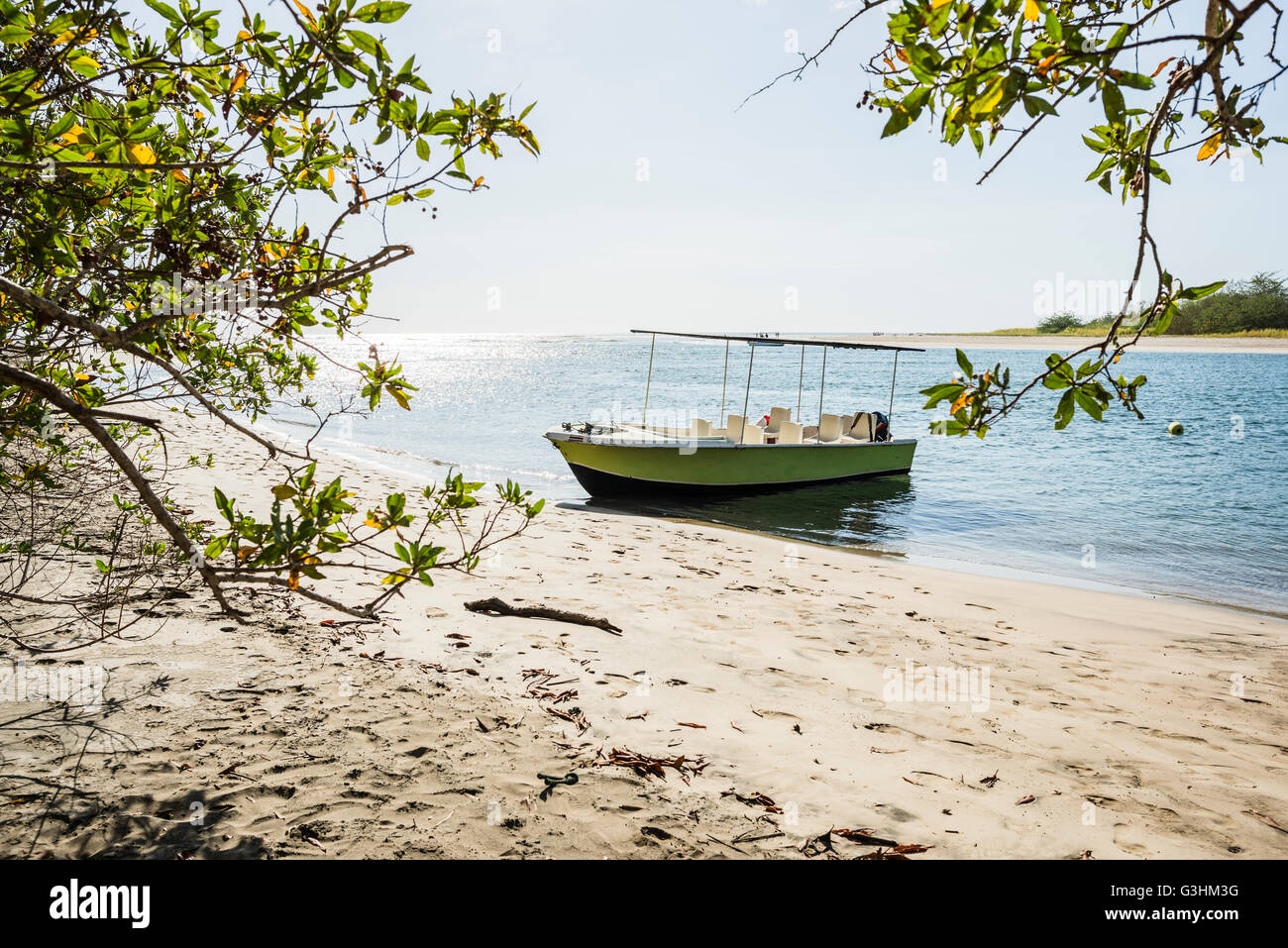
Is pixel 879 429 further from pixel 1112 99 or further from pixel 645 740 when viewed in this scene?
pixel 1112 99

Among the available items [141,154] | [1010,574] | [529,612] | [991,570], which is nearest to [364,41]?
[141,154]

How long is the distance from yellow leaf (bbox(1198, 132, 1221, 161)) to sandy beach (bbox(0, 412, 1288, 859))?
285cm

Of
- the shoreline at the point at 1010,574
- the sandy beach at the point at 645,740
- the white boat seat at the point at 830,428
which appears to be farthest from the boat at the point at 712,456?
the sandy beach at the point at 645,740

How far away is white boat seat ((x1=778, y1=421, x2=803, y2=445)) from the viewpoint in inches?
744

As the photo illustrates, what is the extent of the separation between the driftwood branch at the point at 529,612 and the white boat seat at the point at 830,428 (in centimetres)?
1532

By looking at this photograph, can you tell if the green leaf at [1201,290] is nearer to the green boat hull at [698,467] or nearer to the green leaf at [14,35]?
the green leaf at [14,35]

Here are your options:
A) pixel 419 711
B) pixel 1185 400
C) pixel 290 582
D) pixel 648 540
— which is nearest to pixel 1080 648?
pixel 648 540

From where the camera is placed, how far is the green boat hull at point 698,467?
50.7ft

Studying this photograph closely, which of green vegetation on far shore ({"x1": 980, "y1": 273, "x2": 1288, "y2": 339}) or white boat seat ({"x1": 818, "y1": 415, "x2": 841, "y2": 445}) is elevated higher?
green vegetation on far shore ({"x1": 980, "y1": 273, "x2": 1288, "y2": 339})

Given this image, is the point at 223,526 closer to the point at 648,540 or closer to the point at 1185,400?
the point at 648,540

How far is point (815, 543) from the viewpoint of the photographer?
1334cm

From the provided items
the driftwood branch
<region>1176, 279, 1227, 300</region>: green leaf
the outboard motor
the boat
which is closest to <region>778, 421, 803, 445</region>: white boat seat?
the boat

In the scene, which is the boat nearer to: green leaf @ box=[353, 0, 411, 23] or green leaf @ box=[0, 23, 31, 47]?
green leaf @ box=[353, 0, 411, 23]

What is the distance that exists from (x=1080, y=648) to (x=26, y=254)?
845cm
